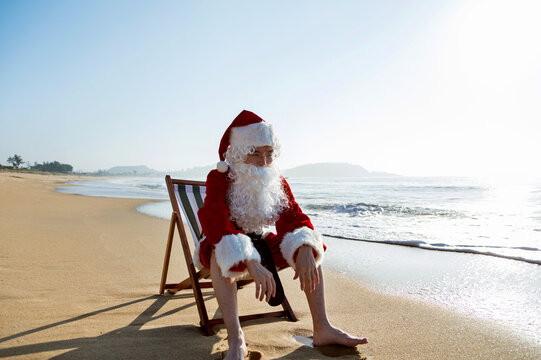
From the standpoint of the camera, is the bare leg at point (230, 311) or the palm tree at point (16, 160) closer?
the bare leg at point (230, 311)

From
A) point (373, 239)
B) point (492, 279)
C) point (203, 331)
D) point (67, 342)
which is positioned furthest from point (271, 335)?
point (373, 239)

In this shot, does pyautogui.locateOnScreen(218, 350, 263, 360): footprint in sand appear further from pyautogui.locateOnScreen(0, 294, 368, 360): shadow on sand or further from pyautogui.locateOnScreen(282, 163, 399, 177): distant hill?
pyautogui.locateOnScreen(282, 163, 399, 177): distant hill

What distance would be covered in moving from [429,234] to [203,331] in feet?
16.0

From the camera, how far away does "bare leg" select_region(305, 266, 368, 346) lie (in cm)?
205

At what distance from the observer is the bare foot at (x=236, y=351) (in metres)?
1.83

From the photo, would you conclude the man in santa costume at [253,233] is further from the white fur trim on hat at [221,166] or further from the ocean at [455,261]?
the ocean at [455,261]

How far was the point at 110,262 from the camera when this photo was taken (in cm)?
409

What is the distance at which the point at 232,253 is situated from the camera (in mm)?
1927

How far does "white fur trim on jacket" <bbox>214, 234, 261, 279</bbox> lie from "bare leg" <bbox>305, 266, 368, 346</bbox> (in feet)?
1.39

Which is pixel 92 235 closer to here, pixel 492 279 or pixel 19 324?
pixel 19 324

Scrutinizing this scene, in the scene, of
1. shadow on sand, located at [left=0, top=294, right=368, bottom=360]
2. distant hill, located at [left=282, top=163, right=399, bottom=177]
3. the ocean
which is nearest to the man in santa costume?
shadow on sand, located at [left=0, top=294, right=368, bottom=360]

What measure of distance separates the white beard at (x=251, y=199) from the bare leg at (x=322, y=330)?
0.57 m

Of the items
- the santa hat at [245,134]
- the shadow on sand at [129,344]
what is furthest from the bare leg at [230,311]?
the santa hat at [245,134]

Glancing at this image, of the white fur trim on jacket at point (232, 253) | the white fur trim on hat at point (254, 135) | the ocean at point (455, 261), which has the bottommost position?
the ocean at point (455, 261)
